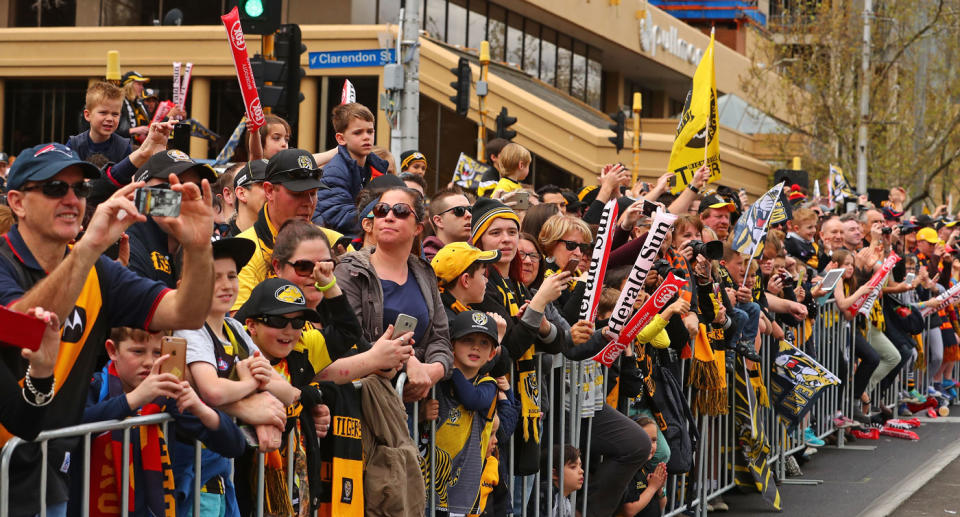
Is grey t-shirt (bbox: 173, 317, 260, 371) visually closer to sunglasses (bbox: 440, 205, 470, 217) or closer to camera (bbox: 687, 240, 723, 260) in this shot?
sunglasses (bbox: 440, 205, 470, 217)

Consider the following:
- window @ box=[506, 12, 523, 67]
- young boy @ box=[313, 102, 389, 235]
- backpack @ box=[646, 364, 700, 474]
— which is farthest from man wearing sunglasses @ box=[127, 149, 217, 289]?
window @ box=[506, 12, 523, 67]

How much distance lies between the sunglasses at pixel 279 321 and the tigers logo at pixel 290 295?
0.08 m

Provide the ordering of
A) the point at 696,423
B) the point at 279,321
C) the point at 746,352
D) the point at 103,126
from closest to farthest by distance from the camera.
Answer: the point at 279,321 < the point at 103,126 < the point at 696,423 < the point at 746,352

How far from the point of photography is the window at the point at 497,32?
138 feet

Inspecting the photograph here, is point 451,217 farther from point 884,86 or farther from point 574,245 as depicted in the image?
point 884,86

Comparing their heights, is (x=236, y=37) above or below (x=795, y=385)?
above

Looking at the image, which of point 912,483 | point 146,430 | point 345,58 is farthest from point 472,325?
point 345,58

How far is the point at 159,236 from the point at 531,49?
40.0m

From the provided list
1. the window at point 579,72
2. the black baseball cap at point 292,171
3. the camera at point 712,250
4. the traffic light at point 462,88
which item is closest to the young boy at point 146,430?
the black baseball cap at point 292,171

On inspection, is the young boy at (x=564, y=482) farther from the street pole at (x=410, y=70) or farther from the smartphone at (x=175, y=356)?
the street pole at (x=410, y=70)

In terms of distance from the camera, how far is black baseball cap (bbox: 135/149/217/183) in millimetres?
5117

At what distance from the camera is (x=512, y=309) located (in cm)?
671

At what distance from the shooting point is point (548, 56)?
151ft

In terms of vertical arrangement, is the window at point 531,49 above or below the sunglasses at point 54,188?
below
